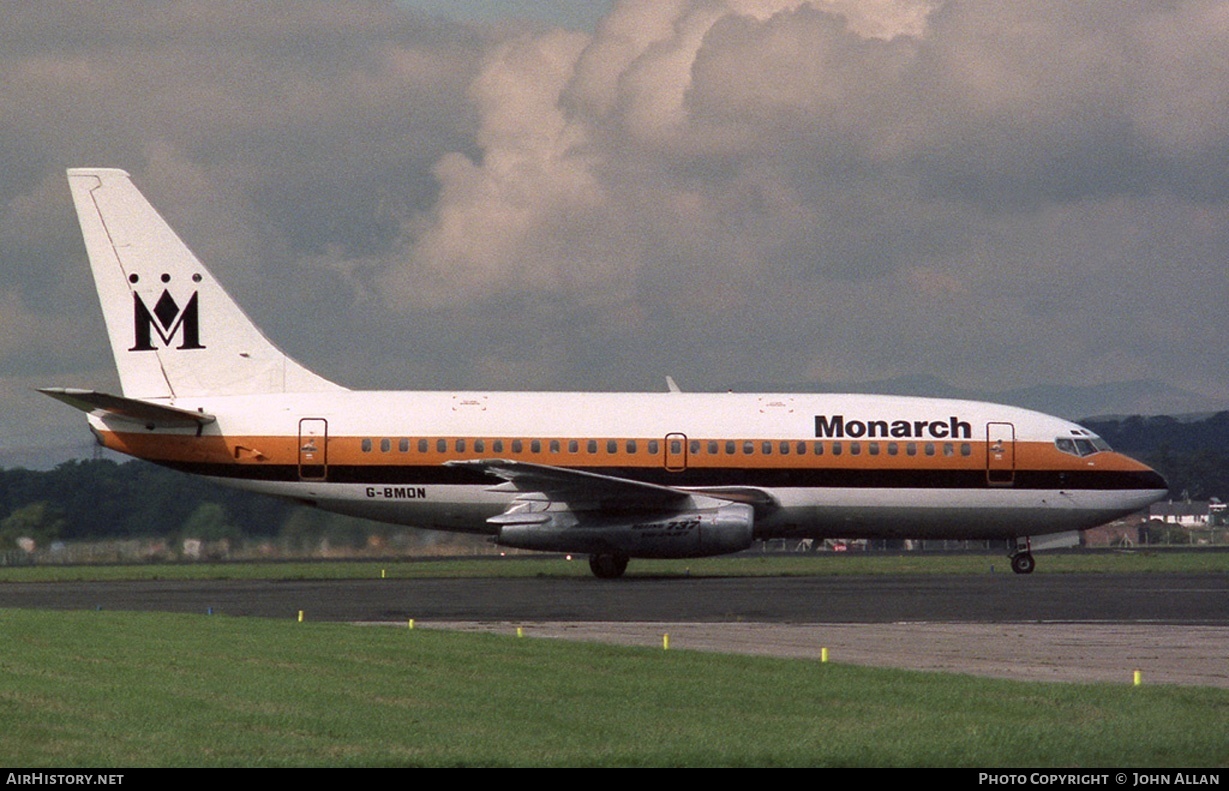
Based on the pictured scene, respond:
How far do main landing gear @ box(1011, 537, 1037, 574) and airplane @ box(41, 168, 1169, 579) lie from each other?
2.1 inches

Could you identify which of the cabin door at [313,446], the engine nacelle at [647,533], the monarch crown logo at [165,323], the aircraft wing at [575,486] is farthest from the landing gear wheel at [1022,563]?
the monarch crown logo at [165,323]

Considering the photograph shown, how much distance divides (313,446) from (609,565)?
7.15 m

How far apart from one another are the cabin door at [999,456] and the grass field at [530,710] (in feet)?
66.6

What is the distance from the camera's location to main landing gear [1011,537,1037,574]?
121 ft

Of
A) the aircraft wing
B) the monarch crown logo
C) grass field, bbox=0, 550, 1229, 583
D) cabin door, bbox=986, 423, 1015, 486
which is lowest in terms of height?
grass field, bbox=0, 550, 1229, 583

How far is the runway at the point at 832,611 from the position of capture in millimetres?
18859

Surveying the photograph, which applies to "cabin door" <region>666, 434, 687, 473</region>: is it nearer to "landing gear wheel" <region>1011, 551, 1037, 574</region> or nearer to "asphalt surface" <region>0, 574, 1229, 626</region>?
"asphalt surface" <region>0, 574, 1229, 626</region>

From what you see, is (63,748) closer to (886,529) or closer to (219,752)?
(219,752)

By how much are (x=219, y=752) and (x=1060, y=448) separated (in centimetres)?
2887

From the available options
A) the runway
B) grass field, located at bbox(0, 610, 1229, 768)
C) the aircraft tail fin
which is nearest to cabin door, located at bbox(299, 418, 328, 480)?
the aircraft tail fin

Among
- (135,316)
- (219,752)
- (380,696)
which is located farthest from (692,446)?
(219,752)

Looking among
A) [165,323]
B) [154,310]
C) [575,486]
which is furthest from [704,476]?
[154,310]

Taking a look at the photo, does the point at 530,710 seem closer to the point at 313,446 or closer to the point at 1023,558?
the point at 313,446

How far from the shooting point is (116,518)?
4100cm
